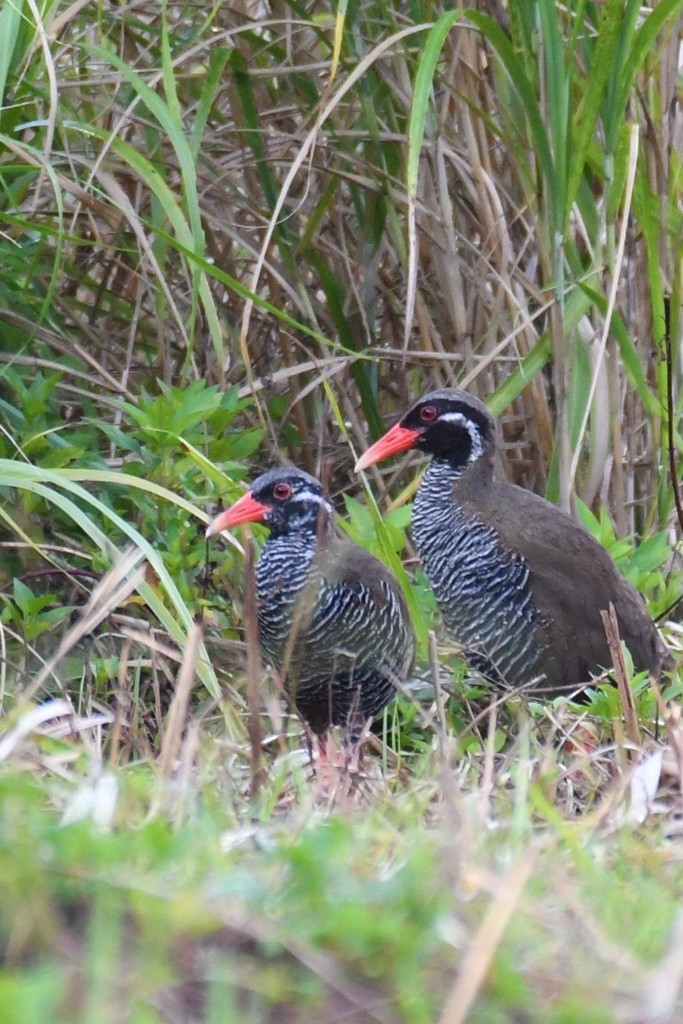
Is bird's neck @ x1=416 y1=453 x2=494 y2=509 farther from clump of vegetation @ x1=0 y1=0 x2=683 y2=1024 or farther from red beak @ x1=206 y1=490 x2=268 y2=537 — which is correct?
red beak @ x1=206 y1=490 x2=268 y2=537

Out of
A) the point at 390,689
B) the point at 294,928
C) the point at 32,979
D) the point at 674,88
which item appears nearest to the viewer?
the point at 32,979

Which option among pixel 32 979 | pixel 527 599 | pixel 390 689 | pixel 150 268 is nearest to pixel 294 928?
pixel 32 979

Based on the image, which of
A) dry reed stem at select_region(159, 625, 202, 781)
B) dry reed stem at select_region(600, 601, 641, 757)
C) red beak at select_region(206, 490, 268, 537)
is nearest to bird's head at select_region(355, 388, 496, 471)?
red beak at select_region(206, 490, 268, 537)

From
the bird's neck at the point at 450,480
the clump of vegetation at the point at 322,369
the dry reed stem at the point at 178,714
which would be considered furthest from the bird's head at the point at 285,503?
the dry reed stem at the point at 178,714

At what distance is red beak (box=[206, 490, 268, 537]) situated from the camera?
4001 mm

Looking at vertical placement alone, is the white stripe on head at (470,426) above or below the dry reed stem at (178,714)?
below

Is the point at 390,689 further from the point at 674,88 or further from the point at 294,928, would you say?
the point at 294,928

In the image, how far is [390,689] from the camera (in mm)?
4102

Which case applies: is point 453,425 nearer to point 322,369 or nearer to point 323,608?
point 322,369

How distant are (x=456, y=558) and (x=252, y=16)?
178 centimetres

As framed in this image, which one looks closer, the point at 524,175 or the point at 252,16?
the point at 524,175

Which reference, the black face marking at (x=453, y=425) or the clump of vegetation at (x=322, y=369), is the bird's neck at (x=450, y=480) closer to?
the black face marking at (x=453, y=425)

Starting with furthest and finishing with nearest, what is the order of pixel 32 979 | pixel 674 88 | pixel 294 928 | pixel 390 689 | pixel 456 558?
pixel 674 88 → pixel 456 558 → pixel 390 689 → pixel 294 928 → pixel 32 979

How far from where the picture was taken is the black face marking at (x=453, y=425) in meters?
4.42
